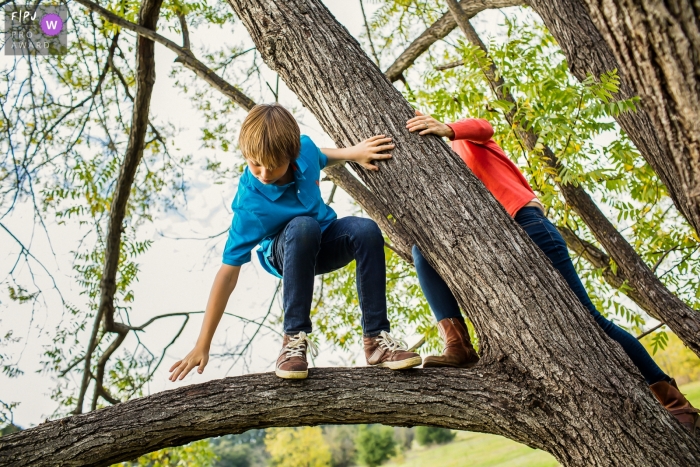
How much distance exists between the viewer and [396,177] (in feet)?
8.24

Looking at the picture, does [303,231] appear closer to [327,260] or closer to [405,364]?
[327,260]

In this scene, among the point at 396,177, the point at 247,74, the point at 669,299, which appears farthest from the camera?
the point at 247,74

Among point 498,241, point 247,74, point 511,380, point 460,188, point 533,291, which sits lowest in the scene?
point 511,380

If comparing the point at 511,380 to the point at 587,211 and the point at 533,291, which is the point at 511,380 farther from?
the point at 587,211

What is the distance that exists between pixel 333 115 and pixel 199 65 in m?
2.89

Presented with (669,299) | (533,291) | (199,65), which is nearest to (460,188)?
(533,291)

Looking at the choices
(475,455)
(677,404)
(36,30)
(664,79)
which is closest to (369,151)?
(664,79)

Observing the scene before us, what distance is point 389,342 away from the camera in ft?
8.35

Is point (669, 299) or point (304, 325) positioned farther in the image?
point (669, 299)

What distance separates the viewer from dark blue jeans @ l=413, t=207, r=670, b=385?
2582 mm

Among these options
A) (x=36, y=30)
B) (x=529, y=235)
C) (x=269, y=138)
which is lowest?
(x=529, y=235)

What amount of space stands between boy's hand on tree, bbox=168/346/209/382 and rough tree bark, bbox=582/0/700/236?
1.87 m

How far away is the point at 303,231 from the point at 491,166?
39.8 inches

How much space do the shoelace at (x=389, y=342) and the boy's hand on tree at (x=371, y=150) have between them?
69 cm
